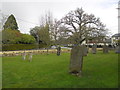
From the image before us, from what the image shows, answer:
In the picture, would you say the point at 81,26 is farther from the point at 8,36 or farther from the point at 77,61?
the point at 77,61

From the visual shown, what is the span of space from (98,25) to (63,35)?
9902mm

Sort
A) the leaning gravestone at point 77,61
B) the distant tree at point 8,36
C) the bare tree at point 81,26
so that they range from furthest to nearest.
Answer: the bare tree at point 81,26 → the distant tree at point 8,36 → the leaning gravestone at point 77,61

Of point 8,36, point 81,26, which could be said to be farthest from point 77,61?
point 81,26

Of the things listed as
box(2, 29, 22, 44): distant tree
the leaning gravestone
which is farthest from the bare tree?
the leaning gravestone

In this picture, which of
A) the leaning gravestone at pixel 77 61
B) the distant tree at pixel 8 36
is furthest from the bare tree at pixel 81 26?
the leaning gravestone at pixel 77 61

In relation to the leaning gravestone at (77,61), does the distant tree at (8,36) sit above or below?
above

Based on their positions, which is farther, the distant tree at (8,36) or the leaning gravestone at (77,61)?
the distant tree at (8,36)

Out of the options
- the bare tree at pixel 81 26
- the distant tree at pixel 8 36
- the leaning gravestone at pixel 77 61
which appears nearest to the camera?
the leaning gravestone at pixel 77 61

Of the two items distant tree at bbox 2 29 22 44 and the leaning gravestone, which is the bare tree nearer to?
distant tree at bbox 2 29 22 44

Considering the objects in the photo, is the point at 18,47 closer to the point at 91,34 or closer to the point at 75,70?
the point at 91,34

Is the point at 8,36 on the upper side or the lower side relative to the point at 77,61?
upper

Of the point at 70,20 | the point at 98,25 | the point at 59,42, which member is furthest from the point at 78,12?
the point at 59,42

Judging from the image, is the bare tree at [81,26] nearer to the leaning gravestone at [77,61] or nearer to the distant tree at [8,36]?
the distant tree at [8,36]

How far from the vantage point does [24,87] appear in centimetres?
574
